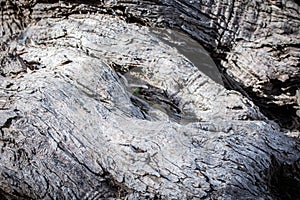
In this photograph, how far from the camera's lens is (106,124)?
227 cm

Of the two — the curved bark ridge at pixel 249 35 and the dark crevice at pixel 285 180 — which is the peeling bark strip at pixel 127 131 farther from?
the curved bark ridge at pixel 249 35

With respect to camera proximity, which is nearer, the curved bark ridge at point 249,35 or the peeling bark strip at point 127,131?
the peeling bark strip at point 127,131

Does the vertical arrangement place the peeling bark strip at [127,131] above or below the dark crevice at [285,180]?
above

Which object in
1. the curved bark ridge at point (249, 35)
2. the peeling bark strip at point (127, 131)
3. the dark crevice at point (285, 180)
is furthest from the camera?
the curved bark ridge at point (249, 35)

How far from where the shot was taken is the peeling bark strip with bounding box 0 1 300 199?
2.06 m

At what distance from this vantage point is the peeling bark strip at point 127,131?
206 centimetres

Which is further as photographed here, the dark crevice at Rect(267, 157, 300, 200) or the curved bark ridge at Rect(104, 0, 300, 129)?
the curved bark ridge at Rect(104, 0, 300, 129)

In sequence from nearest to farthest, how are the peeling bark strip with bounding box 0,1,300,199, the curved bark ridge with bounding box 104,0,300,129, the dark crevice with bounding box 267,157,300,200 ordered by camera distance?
the peeling bark strip with bounding box 0,1,300,199 → the dark crevice with bounding box 267,157,300,200 → the curved bark ridge with bounding box 104,0,300,129

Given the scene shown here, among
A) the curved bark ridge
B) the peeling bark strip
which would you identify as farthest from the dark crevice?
the curved bark ridge

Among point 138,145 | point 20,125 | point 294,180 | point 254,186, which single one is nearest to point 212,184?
point 254,186

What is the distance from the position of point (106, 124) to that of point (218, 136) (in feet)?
1.91

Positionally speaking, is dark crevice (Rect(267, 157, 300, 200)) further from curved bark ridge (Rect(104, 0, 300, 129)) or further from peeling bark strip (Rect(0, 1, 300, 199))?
curved bark ridge (Rect(104, 0, 300, 129))

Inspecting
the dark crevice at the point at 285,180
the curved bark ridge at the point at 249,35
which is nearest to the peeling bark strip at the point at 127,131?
the dark crevice at the point at 285,180

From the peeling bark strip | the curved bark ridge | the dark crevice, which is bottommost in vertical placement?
the dark crevice
